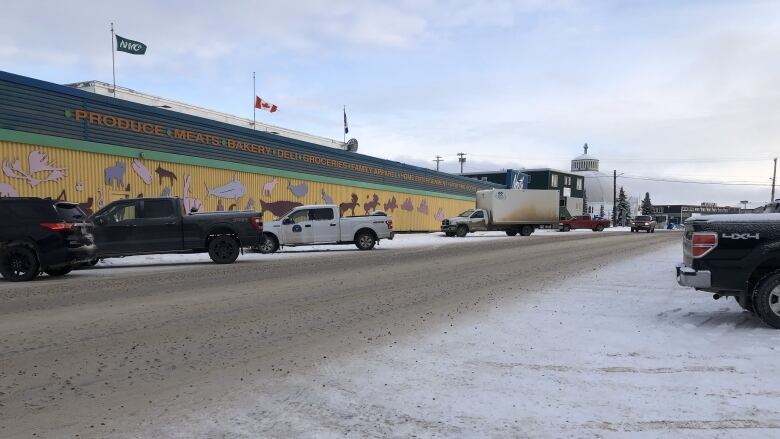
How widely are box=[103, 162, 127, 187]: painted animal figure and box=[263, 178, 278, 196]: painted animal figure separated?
26.2 feet

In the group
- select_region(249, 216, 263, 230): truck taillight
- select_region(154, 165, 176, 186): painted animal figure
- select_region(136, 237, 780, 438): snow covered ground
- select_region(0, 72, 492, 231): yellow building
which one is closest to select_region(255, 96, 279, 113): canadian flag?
select_region(0, 72, 492, 231): yellow building

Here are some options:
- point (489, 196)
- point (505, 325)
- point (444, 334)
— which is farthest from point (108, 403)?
point (489, 196)

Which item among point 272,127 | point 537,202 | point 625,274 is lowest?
point 625,274

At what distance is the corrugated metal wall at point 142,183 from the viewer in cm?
1725

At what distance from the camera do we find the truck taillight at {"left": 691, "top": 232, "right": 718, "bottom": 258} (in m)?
6.65

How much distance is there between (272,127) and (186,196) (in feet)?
69.9

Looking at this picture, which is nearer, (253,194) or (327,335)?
(327,335)

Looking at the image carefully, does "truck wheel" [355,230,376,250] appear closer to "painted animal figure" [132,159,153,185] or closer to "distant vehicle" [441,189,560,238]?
"painted animal figure" [132,159,153,185]

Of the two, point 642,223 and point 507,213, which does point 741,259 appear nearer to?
point 507,213

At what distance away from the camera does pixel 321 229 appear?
20.8m

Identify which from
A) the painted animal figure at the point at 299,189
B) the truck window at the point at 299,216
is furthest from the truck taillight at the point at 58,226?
the painted animal figure at the point at 299,189

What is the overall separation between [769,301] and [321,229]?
1616 centimetres

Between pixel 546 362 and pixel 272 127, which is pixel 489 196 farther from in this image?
pixel 546 362

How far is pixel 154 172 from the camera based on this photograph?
70.7 feet
